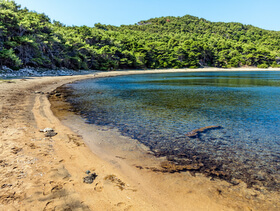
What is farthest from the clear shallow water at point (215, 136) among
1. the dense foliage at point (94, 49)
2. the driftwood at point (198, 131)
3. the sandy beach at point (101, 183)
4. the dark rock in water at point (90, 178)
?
the dense foliage at point (94, 49)

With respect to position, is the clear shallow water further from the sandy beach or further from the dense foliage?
the dense foliage

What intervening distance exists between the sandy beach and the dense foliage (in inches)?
1313

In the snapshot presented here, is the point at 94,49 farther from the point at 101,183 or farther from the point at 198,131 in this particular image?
the point at 101,183

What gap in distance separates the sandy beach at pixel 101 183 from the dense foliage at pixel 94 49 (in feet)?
109

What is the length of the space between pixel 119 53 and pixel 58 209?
7835cm

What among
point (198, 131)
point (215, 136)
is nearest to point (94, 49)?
point (198, 131)

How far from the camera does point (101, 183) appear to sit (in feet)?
14.6

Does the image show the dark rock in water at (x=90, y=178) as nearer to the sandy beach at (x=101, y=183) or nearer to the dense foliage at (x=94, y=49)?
the sandy beach at (x=101, y=183)

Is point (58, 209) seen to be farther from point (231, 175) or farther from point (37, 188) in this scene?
point (231, 175)

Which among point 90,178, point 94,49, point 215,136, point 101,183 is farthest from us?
point 94,49

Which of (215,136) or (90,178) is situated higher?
(90,178)

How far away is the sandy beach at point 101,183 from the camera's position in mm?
3721

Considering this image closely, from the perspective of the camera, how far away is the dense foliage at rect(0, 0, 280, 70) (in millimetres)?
37469

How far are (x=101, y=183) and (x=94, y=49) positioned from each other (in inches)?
2626
